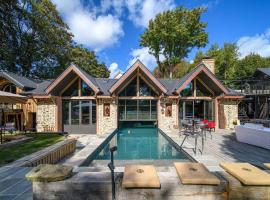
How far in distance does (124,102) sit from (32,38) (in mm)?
21144

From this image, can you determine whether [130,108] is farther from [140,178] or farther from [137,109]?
[140,178]

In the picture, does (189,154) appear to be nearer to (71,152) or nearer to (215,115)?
(71,152)

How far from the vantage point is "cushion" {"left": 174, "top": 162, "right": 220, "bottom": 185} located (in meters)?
2.36

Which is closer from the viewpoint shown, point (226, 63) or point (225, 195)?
point (225, 195)

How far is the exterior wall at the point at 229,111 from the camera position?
15.5m

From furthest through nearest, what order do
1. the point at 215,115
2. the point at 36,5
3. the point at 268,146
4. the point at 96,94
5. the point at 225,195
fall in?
the point at 36,5, the point at 215,115, the point at 96,94, the point at 268,146, the point at 225,195

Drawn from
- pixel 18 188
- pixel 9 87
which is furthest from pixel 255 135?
pixel 9 87

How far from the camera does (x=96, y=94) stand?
14.4 metres

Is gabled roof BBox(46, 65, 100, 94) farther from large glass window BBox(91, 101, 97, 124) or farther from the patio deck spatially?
the patio deck

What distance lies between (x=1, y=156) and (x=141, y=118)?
36.0ft

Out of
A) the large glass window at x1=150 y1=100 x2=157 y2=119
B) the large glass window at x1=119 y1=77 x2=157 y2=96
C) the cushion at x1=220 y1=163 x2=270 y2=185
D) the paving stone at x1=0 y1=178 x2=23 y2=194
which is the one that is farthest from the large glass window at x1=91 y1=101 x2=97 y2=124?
the cushion at x1=220 y1=163 x2=270 y2=185

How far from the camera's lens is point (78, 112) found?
1525cm

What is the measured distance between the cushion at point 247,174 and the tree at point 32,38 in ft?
98.0

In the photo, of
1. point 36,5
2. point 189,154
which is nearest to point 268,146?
point 189,154
